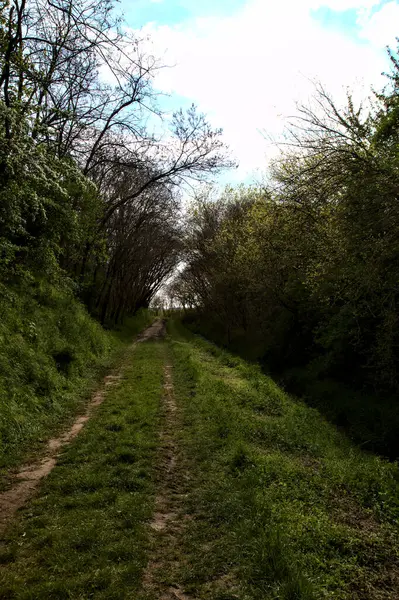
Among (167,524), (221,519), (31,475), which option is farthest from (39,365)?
(221,519)

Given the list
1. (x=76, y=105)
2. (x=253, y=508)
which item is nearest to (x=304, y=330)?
(x=76, y=105)

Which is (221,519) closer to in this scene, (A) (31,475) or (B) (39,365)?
(A) (31,475)

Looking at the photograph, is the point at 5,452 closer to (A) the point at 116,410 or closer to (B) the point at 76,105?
(A) the point at 116,410

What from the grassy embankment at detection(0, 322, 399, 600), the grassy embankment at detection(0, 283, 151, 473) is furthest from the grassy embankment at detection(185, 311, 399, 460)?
the grassy embankment at detection(0, 283, 151, 473)

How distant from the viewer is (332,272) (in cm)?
1061

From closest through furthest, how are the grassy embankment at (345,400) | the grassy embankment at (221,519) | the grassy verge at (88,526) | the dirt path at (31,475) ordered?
1. the grassy verge at (88,526)
2. the grassy embankment at (221,519)
3. the dirt path at (31,475)
4. the grassy embankment at (345,400)

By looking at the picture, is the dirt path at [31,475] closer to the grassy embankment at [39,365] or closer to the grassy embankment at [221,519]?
the grassy embankment at [221,519]

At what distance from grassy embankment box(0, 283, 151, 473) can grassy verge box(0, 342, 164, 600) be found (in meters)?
1.09

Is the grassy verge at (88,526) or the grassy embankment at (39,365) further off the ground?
the grassy embankment at (39,365)

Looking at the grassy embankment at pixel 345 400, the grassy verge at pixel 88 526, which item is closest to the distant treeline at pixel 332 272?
the grassy embankment at pixel 345 400

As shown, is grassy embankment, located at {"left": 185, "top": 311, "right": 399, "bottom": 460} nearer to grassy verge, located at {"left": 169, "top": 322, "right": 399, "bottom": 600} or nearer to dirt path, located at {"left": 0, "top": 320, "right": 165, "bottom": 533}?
grassy verge, located at {"left": 169, "top": 322, "right": 399, "bottom": 600}

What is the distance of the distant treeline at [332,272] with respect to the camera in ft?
24.4

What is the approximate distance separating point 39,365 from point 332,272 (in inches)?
318

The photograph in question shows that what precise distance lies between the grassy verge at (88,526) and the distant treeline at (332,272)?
18.6 feet
